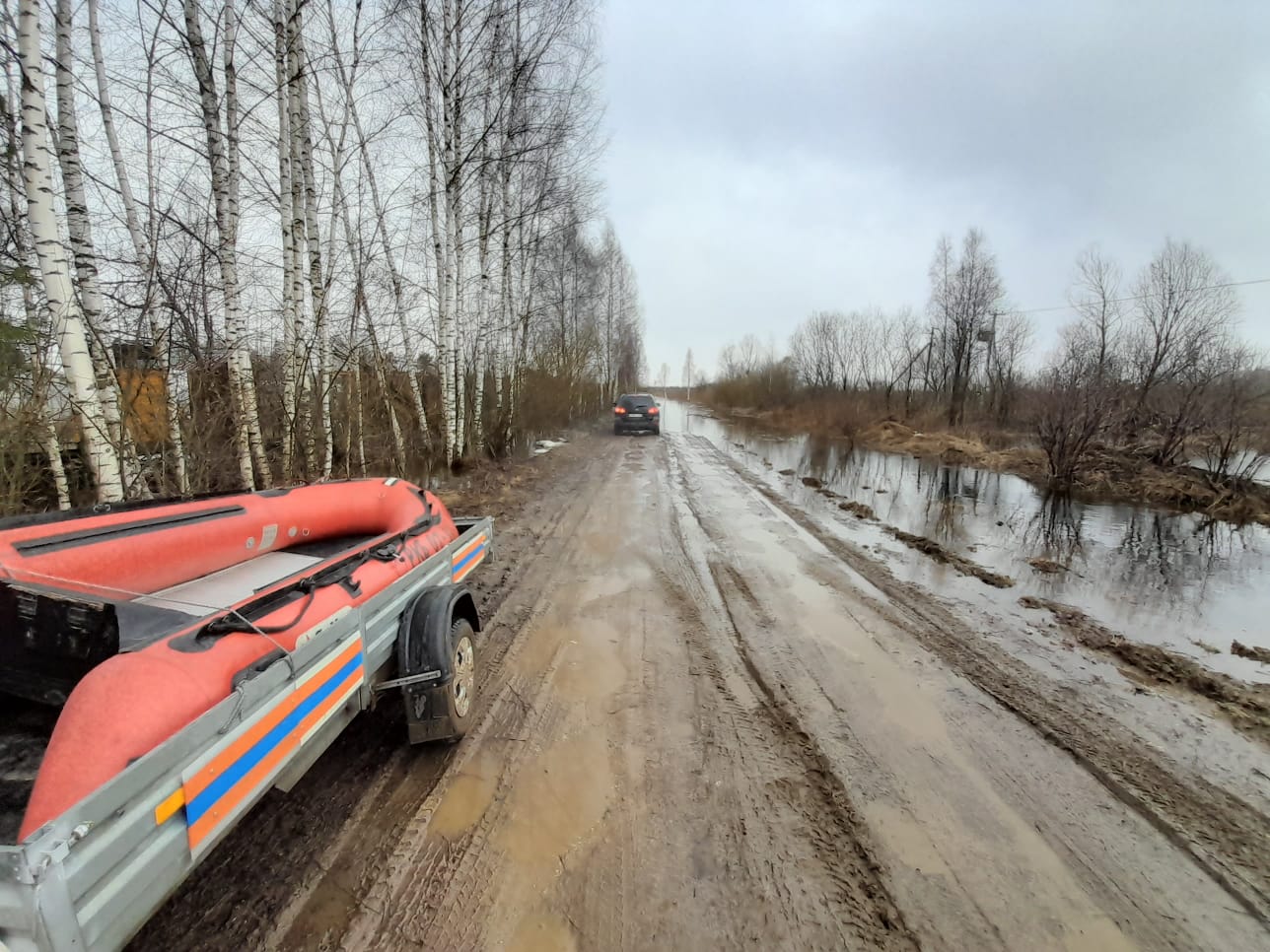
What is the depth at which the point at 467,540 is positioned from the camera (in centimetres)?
395

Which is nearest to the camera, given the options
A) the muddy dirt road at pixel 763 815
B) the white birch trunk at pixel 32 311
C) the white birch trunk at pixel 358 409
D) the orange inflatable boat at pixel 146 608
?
the orange inflatable boat at pixel 146 608

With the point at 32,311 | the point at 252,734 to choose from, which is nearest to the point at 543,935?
the point at 252,734

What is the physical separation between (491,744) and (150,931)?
140cm

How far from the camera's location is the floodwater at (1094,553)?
5156 mm

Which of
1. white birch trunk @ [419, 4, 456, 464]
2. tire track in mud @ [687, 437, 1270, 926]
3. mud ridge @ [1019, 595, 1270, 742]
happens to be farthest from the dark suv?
mud ridge @ [1019, 595, 1270, 742]

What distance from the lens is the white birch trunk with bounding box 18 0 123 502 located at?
3.82 metres

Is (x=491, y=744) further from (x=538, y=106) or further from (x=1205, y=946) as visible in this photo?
(x=538, y=106)

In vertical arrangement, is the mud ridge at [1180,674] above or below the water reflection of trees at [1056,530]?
above

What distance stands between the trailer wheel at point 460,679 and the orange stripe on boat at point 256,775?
0.67m

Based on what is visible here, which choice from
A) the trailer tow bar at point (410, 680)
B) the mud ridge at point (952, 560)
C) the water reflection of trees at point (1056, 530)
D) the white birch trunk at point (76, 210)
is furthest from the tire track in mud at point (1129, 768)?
the white birch trunk at point (76, 210)

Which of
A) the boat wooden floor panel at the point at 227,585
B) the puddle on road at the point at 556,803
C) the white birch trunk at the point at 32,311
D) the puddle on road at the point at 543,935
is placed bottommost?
→ the puddle on road at the point at 543,935

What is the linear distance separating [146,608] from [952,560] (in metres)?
7.32

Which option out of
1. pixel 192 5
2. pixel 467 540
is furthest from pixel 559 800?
pixel 192 5

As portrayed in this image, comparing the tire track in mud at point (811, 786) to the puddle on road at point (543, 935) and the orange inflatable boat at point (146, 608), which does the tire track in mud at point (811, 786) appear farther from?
the orange inflatable boat at point (146, 608)
